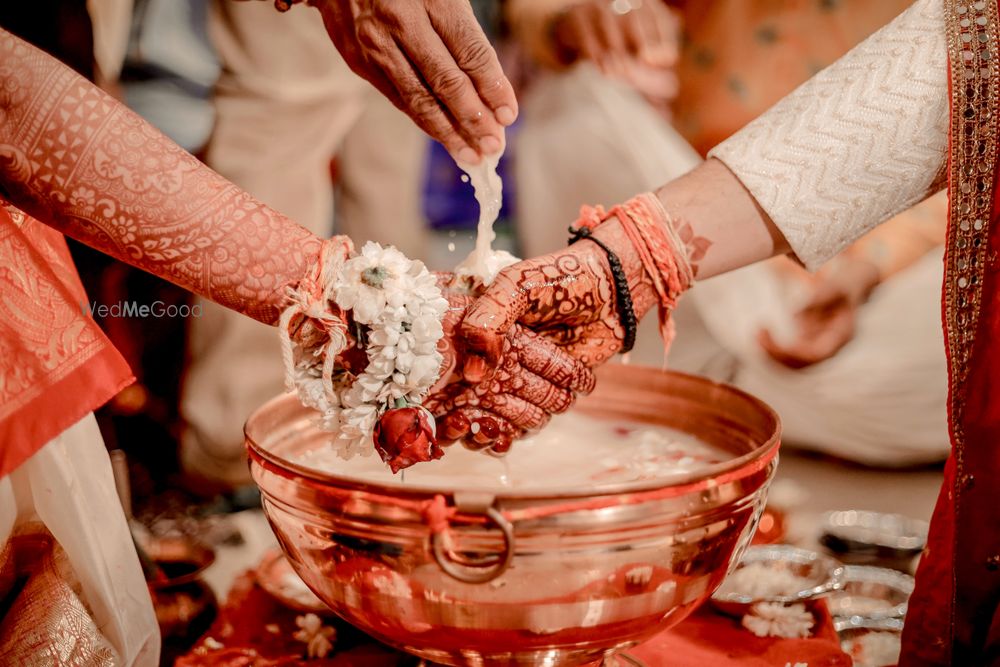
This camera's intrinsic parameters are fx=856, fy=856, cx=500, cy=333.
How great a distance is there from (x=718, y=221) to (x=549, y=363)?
8.7 inches

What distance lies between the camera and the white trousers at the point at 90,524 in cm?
83

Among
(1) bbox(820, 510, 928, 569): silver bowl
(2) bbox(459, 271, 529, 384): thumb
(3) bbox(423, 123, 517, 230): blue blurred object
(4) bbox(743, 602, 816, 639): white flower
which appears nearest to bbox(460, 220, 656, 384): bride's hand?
(2) bbox(459, 271, 529, 384): thumb

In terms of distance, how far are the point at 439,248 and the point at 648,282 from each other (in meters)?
1.71

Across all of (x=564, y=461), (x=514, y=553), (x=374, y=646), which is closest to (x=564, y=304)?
(x=564, y=461)

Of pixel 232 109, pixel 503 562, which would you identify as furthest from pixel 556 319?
pixel 232 109

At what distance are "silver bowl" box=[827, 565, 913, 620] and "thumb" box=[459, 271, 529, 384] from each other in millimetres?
578

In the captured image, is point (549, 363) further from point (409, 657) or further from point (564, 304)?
point (409, 657)

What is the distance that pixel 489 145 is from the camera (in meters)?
0.85

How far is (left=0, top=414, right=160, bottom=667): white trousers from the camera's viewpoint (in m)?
0.83

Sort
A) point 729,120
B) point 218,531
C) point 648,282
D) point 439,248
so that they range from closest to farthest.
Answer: point 648,282 → point 218,531 → point 729,120 → point 439,248

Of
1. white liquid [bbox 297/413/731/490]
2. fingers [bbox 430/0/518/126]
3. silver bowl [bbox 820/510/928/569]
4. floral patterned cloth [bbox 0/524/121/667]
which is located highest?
fingers [bbox 430/0/518/126]

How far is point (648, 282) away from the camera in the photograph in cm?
84

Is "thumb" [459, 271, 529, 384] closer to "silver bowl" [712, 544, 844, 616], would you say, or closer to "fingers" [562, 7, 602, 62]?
"silver bowl" [712, 544, 844, 616]

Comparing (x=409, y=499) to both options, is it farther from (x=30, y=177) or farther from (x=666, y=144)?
(x=666, y=144)
